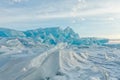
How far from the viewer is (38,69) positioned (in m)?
6.23

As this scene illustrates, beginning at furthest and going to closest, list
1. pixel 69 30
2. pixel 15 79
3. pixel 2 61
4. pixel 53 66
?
pixel 69 30 < pixel 2 61 < pixel 53 66 < pixel 15 79

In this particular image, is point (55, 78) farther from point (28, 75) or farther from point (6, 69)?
point (6, 69)

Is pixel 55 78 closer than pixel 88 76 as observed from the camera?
Yes

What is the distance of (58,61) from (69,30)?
5030 cm

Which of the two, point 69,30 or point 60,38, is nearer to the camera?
point 60,38

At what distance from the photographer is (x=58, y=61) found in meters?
7.31

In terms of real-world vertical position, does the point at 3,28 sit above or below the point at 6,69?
above

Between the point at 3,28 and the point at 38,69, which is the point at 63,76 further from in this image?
the point at 3,28

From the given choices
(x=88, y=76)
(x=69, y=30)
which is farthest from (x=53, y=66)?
(x=69, y=30)

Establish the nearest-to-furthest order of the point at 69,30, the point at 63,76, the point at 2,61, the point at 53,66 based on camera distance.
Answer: the point at 63,76
the point at 53,66
the point at 2,61
the point at 69,30

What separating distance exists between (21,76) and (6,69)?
2.91 feet

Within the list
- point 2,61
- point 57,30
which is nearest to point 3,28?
point 57,30

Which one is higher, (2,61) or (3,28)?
(3,28)

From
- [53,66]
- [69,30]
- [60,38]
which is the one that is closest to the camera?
[53,66]
